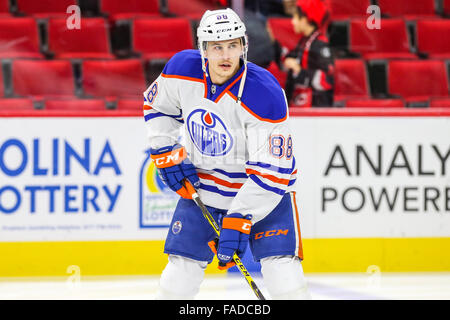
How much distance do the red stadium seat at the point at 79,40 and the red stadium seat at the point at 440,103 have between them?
6.72 feet

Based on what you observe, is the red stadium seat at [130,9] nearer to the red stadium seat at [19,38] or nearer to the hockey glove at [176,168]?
the red stadium seat at [19,38]

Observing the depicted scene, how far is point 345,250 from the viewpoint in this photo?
13.7ft

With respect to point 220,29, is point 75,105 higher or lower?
lower

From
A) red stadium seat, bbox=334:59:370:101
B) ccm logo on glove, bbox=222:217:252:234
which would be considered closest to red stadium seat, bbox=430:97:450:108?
red stadium seat, bbox=334:59:370:101

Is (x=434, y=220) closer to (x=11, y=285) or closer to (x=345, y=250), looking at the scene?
(x=345, y=250)

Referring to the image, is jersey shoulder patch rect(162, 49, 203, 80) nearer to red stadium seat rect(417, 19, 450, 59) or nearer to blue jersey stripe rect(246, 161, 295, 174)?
blue jersey stripe rect(246, 161, 295, 174)

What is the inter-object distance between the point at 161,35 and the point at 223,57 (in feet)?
9.09

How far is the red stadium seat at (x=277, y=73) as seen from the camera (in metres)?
4.57

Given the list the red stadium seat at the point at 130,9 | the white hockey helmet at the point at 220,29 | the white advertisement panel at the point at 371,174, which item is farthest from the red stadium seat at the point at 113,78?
the white hockey helmet at the point at 220,29

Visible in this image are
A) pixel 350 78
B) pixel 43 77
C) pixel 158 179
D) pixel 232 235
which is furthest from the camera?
pixel 350 78

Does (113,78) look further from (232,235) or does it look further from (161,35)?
(232,235)

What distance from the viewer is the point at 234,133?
8.46 feet

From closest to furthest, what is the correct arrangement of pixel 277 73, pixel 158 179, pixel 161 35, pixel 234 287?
pixel 234 287 → pixel 158 179 → pixel 277 73 → pixel 161 35

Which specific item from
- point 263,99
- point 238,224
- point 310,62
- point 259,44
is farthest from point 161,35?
point 238,224
